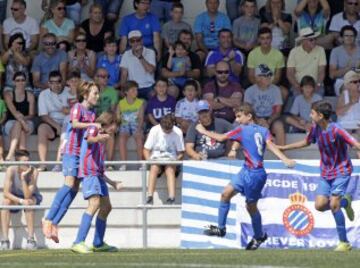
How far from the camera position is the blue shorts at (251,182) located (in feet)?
52.5

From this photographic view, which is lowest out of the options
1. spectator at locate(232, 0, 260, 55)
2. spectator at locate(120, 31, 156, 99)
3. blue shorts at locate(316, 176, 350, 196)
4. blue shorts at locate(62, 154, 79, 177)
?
blue shorts at locate(316, 176, 350, 196)

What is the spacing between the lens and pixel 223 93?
66.4 ft

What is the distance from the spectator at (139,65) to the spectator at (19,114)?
153cm

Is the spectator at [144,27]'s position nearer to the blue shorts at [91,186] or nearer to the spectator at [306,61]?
the spectator at [306,61]

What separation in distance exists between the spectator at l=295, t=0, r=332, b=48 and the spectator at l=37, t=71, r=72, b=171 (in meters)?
3.96

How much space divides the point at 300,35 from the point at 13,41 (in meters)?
4.53

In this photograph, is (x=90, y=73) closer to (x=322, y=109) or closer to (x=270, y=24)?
(x=270, y=24)

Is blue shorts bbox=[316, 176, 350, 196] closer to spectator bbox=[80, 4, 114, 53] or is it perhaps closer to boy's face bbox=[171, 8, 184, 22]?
boy's face bbox=[171, 8, 184, 22]

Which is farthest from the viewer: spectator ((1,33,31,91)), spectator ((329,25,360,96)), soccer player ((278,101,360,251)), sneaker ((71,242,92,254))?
spectator ((1,33,31,91))

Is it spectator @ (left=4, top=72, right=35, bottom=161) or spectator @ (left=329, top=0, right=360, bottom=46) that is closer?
spectator @ (left=4, top=72, right=35, bottom=161)

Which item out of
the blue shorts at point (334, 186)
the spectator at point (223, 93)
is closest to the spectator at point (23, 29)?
the spectator at point (223, 93)

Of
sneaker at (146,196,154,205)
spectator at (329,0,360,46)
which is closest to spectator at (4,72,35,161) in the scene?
sneaker at (146,196,154,205)

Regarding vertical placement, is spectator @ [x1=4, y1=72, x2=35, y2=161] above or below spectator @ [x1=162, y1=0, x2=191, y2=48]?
below

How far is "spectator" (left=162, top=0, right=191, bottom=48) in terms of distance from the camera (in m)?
21.2
